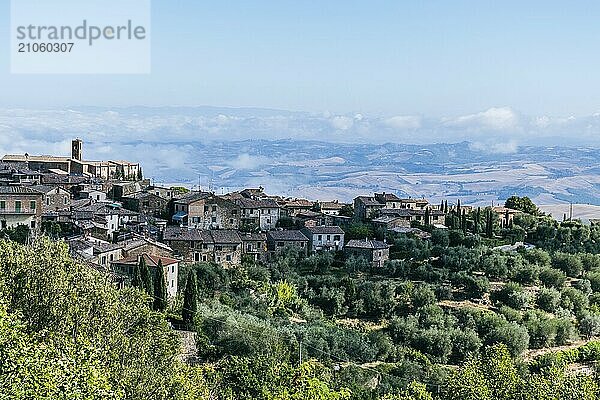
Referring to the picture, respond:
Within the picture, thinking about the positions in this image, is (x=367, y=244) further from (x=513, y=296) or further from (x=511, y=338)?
(x=511, y=338)

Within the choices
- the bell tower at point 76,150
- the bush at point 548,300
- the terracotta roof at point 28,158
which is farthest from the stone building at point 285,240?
the bell tower at point 76,150

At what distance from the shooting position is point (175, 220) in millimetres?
44000

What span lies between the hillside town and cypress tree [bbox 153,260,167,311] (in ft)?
1.55

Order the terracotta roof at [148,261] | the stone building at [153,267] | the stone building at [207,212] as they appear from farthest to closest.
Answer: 1. the stone building at [207,212]
2. the terracotta roof at [148,261]
3. the stone building at [153,267]

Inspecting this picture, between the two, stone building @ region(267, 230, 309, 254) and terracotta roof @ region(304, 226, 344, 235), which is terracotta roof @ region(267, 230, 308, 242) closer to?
stone building @ region(267, 230, 309, 254)

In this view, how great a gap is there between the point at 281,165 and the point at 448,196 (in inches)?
2026

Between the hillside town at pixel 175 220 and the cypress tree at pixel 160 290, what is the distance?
1.55 ft

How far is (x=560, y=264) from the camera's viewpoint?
1665 inches

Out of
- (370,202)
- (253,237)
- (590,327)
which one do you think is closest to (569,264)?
(590,327)

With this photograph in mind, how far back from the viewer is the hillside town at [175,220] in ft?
114

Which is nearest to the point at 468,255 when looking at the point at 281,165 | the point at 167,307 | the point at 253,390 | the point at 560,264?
the point at 560,264

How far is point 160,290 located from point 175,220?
14.6m

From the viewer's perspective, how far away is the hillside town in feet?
114

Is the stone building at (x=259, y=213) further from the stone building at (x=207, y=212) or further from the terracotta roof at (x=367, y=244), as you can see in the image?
Result: the terracotta roof at (x=367, y=244)
